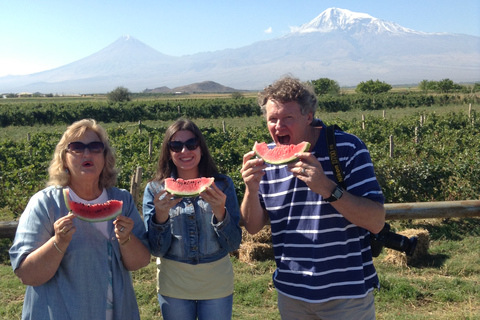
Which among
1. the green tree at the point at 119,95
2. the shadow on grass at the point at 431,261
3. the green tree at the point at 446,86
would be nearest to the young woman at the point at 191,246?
the shadow on grass at the point at 431,261

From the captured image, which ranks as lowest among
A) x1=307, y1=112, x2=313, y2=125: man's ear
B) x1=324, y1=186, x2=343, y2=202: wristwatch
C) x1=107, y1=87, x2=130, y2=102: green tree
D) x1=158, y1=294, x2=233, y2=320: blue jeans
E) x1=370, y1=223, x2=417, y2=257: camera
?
x1=158, y1=294, x2=233, y2=320: blue jeans

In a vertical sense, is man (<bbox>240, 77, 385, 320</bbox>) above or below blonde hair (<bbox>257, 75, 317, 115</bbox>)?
below

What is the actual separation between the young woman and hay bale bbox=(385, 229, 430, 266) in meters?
4.84

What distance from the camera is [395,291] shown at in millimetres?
5410

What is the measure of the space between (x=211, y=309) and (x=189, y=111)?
49539 millimetres

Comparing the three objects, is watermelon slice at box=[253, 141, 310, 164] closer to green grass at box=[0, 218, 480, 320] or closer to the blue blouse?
the blue blouse

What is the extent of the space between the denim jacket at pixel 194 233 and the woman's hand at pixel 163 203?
0.25ft

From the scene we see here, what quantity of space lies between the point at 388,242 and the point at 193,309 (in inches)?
55.9

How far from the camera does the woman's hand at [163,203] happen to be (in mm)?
2775

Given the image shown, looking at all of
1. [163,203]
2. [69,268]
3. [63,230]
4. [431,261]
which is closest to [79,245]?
[69,268]

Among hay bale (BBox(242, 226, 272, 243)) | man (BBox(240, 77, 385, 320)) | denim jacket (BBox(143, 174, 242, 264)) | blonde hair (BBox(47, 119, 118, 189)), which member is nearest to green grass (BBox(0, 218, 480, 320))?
hay bale (BBox(242, 226, 272, 243))

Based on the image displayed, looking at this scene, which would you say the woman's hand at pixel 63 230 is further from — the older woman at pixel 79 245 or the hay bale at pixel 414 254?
the hay bale at pixel 414 254

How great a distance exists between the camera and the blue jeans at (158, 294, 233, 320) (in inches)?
118

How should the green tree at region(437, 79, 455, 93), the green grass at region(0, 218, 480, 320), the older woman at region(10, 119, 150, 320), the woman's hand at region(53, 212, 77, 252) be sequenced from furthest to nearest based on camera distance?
the green tree at region(437, 79, 455, 93)
the green grass at region(0, 218, 480, 320)
the older woman at region(10, 119, 150, 320)
the woman's hand at region(53, 212, 77, 252)
